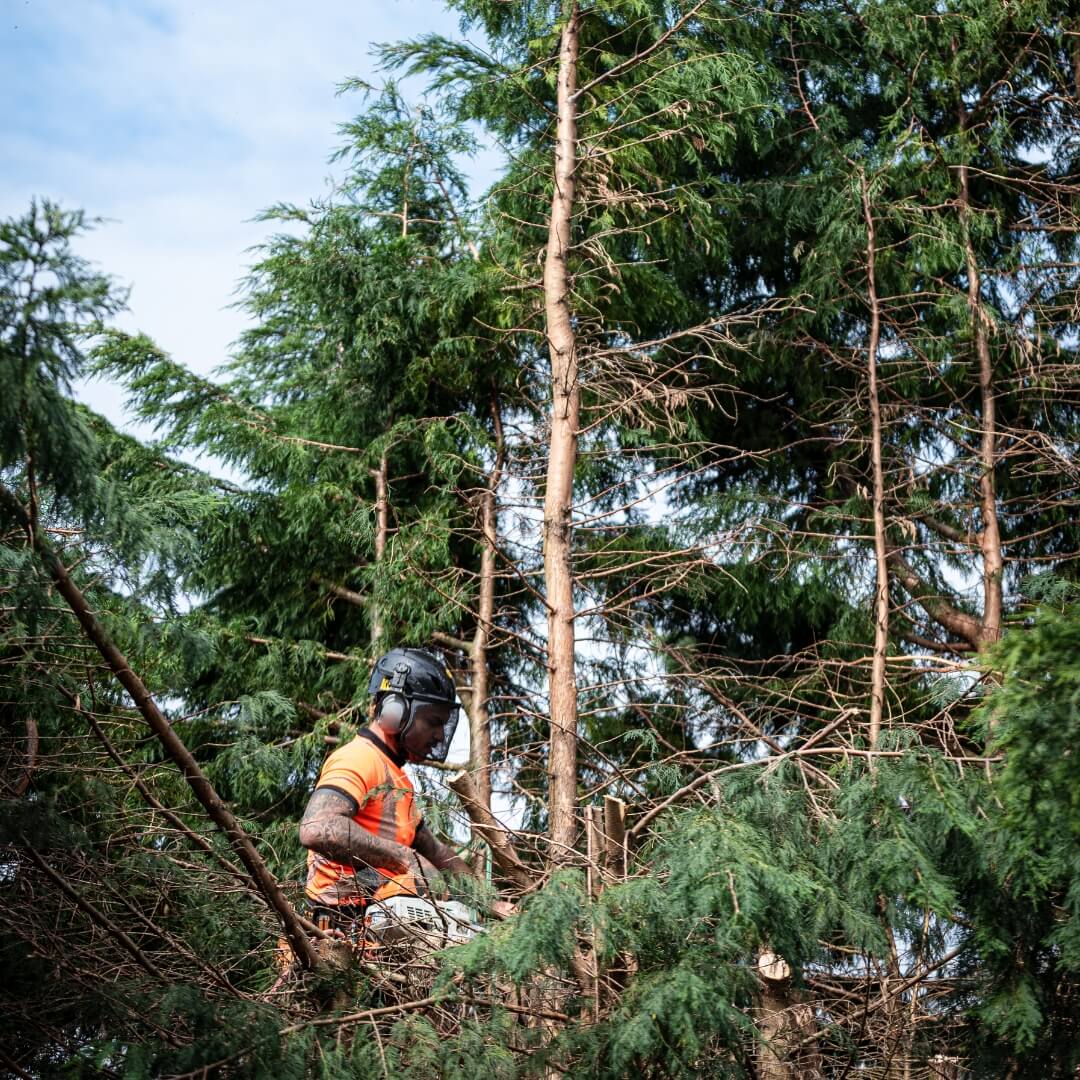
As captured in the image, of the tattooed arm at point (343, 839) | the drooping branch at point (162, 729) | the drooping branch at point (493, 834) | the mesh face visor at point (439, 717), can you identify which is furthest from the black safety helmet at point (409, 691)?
the drooping branch at point (162, 729)

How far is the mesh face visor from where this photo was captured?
634 centimetres

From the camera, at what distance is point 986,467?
9414 millimetres

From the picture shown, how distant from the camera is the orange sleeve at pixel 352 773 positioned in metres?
5.84

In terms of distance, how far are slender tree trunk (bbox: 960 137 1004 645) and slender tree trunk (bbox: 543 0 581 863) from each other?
3.02 metres

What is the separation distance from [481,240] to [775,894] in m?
6.97

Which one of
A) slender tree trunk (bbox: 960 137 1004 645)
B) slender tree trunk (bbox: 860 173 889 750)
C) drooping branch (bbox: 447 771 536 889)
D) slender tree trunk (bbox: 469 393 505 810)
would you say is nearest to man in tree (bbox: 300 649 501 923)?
drooping branch (bbox: 447 771 536 889)

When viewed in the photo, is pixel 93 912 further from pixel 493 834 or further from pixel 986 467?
pixel 986 467

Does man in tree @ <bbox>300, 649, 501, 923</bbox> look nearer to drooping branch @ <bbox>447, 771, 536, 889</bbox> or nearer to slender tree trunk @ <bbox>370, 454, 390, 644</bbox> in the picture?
drooping branch @ <bbox>447, 771, 536, 889</bbox>

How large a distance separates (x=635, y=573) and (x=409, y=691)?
396 cm

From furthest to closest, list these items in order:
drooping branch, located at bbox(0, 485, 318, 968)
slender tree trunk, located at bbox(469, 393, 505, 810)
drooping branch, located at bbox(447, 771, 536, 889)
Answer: slender tree trunk, located at bbox(469, 393, 505, 810), drooping branch, located at bbox(447, 771, 536, 889), drooping branch, located at bbox(0, 485, 318, 968)

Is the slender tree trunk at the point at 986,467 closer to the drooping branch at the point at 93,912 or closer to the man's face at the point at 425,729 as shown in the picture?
the man's face at the point at 425,729

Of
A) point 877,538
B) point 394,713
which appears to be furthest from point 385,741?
point 877,538

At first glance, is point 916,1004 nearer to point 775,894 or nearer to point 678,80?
point 775,894

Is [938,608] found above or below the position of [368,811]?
above
